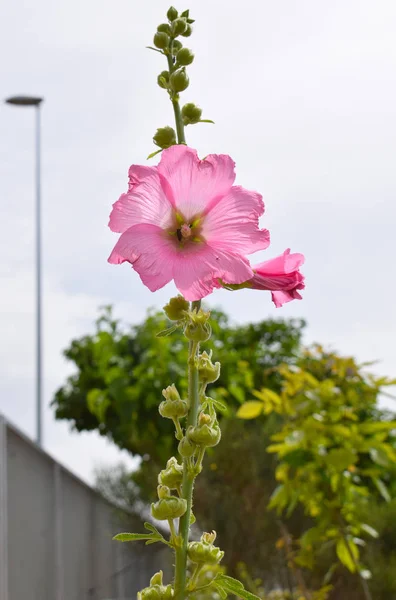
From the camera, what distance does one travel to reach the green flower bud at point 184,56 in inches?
50.6

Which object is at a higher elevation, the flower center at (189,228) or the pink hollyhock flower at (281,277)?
the flower center at (189,228)

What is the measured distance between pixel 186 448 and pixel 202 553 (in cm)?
14

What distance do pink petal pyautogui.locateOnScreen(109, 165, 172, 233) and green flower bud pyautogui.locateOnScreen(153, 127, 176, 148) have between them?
0.37ft

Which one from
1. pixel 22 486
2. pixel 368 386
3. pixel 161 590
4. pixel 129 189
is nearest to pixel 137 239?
pixel 129 189

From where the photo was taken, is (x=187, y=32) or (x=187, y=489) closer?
(x=187, y=489)

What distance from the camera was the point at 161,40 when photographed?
1.32 metres

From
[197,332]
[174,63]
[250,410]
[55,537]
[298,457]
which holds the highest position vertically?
[174,63]

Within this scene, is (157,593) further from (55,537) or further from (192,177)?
(55,537)

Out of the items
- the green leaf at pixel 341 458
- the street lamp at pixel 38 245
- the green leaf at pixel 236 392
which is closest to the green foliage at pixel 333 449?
the green leaf at pixel 341 458

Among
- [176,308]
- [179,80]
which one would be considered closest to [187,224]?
[176,308]

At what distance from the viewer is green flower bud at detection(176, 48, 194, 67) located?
1.29 metres

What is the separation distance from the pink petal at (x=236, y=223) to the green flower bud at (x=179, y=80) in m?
0.20

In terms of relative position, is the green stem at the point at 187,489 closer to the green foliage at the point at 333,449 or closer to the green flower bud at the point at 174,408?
the green flower bud at the point at 174,408

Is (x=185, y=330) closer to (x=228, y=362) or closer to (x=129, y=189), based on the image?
(x=129, y=189)
